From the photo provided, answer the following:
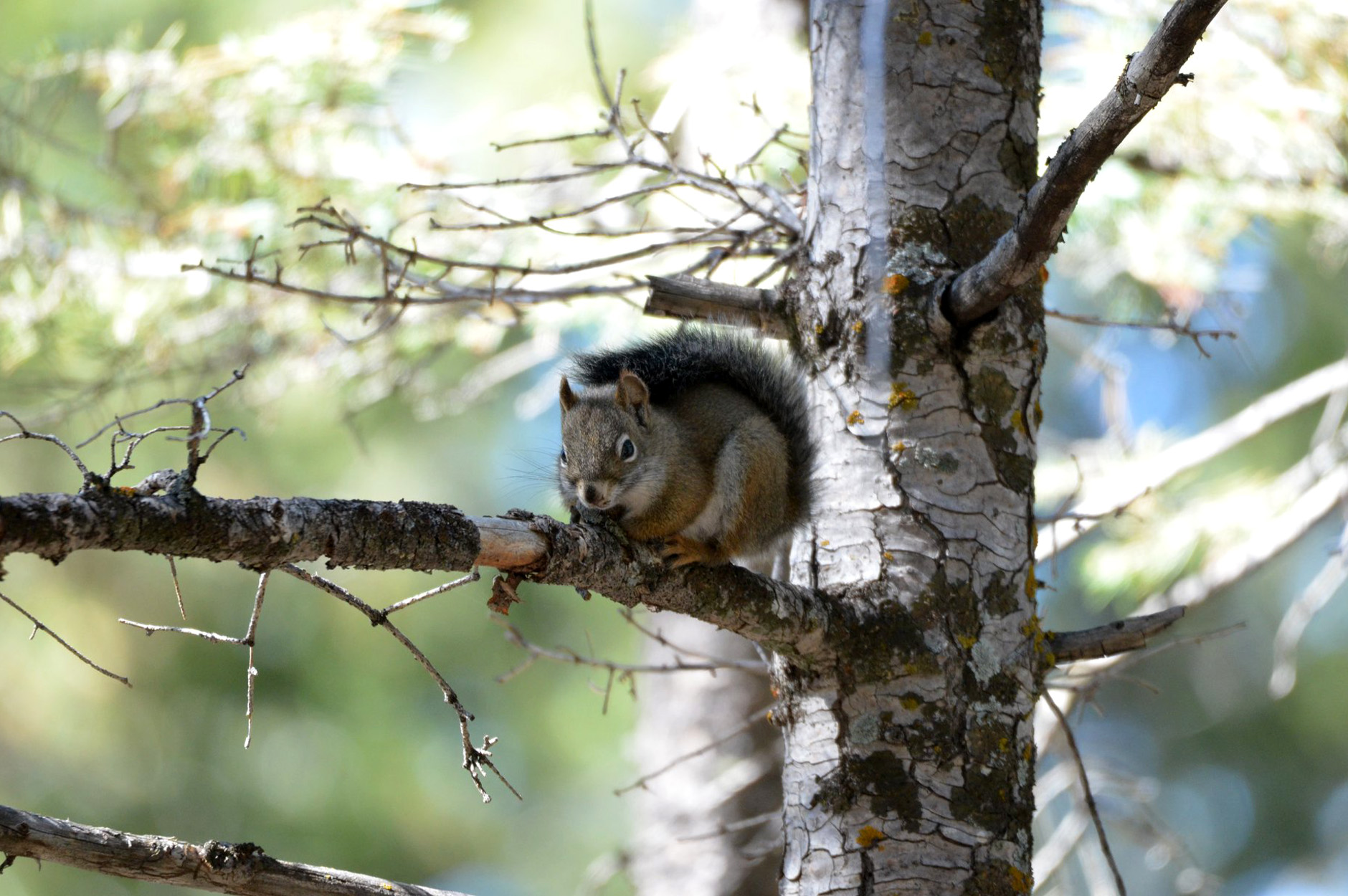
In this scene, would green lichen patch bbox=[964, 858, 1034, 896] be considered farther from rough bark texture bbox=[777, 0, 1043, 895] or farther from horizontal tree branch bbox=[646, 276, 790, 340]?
horizontal tree branch bbox=[646, 276, 790, 340]

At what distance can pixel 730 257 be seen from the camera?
2072 millimetres

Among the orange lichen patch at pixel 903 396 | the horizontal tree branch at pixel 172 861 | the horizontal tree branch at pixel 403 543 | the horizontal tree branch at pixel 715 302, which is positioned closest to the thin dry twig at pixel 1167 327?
the orange lichen patch at pixel 903 396

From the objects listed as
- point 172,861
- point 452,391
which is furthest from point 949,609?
point 452,391

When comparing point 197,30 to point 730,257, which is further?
point 197,30

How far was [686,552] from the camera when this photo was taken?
1618 mm

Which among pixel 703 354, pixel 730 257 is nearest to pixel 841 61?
pixel 730 257

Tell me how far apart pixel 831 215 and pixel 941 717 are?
30.1 inches

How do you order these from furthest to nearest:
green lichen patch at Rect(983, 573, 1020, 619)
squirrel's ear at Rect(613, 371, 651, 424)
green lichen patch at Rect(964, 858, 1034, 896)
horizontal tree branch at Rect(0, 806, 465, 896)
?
squirrel's ear at Rect(613, 371, 651, 424), green lichen patch at Rect(983, 573, 1020, 619), green lichen patch at Rect(964, 858, 1034, 896), horizontal tree branch at Rect(0, 806, 465, 896)

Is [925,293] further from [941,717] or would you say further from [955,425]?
[941,717]

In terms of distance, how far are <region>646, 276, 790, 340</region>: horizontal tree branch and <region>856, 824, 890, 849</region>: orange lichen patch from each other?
2.55 feet

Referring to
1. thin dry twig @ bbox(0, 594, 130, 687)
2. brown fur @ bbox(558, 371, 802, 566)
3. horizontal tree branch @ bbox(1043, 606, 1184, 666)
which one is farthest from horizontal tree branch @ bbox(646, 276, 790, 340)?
thin dry twig @ bbox(0, 594, 130, 687)

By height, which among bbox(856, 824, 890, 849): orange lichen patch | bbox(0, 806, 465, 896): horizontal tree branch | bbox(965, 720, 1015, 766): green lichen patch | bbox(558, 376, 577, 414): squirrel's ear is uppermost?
bbox(558, 376, 577, 414): squirrel's ear

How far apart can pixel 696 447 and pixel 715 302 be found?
1.03 ft

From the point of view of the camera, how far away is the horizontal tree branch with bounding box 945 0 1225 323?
115 cm
